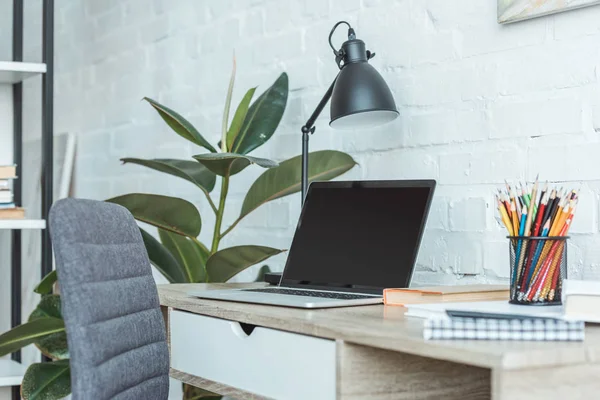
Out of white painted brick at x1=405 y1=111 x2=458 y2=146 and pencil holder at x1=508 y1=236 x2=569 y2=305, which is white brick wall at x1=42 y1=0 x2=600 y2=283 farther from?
pencil holder at x1=508 y1=236 x2=569 y2=305

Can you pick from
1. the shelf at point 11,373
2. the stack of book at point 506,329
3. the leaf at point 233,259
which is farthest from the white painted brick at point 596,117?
the shelf at point 11,373

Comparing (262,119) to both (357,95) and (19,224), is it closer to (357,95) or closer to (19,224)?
(357,95)

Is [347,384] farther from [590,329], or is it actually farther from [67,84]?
[67,84]

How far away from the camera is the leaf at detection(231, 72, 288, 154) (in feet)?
6.95

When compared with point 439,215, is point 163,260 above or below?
below

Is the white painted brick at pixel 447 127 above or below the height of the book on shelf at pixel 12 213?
above

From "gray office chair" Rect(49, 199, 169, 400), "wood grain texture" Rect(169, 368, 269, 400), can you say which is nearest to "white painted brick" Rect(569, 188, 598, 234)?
"wood grain texture" Rect(169, 368, 269, 400)

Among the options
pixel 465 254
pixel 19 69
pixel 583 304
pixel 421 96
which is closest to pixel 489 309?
pixel 583 304

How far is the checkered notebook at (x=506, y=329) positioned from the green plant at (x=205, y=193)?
0.87 meters

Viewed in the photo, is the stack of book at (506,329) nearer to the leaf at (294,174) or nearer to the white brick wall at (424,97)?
the white brick wall at (424,97)

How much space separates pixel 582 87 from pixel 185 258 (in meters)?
1.06

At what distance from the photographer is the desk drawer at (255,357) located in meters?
1.26

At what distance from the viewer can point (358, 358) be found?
1207mm

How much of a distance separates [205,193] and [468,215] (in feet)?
2.12
